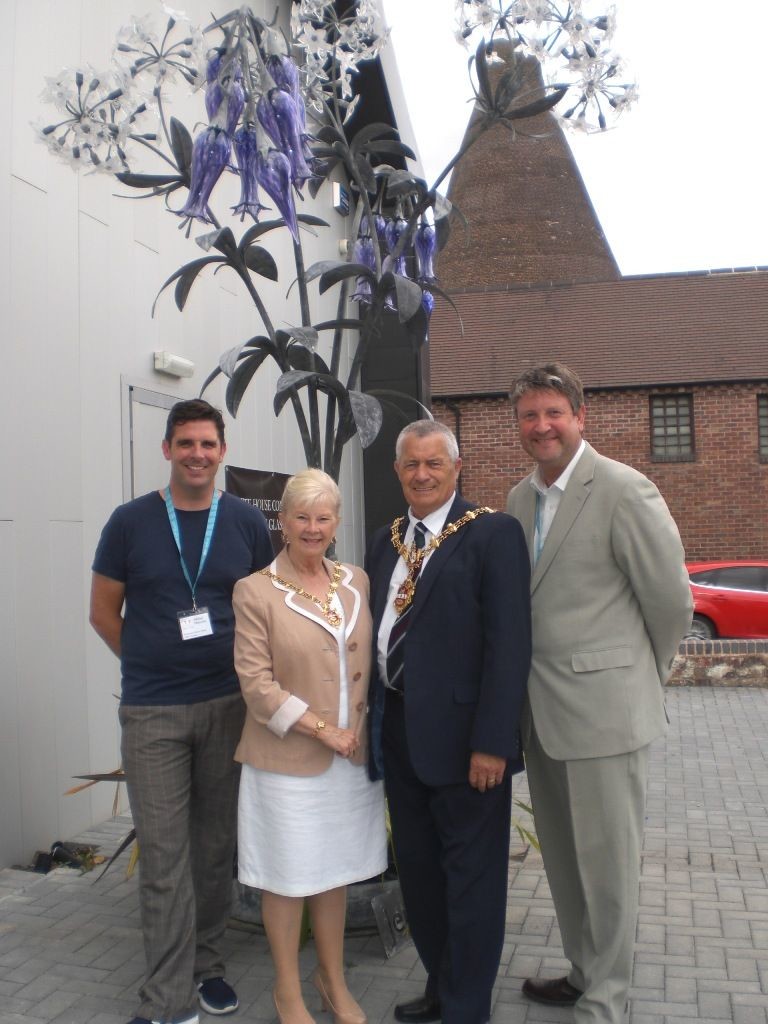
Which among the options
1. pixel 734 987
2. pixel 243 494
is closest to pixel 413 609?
pixel 734 987

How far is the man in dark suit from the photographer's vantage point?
316cm

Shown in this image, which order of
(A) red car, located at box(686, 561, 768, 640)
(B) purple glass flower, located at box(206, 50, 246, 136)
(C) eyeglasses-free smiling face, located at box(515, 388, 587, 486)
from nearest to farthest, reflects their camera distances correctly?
(C) eyeglasses-free smiling face, located at box(515, 388, 587, 486) → (B) purple glass flower, located at box(206, 50, 246, 136) → (A) red car, located at box(686, 561, 768, 640)

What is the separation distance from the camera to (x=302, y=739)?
3248 mm

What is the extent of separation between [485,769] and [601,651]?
0.52m

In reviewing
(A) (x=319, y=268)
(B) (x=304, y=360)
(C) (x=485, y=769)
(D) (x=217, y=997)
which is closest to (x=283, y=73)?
(A) (x=319, y=268)

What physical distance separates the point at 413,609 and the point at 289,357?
50.6 inches

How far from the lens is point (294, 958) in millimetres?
3318

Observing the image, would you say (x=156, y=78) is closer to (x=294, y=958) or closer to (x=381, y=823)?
(x=381, y=823)

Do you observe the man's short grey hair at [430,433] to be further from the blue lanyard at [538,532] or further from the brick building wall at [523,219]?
the brick building wall at [523,219]

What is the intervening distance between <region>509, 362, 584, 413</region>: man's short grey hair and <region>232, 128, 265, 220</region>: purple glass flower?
1094mm

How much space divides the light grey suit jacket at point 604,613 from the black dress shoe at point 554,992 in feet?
3.10

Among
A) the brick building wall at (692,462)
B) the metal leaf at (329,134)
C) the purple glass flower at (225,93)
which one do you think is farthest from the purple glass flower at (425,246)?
the brick building wall at (692,462)

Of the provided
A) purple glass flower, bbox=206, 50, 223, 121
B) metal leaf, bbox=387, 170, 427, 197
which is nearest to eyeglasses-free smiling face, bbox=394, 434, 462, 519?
purple glass flower, bbox=206, 50, 223, 121

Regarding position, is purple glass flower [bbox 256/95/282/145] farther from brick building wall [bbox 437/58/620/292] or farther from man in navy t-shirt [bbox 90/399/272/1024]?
brick building wall [bbox 437/58/620/292]
